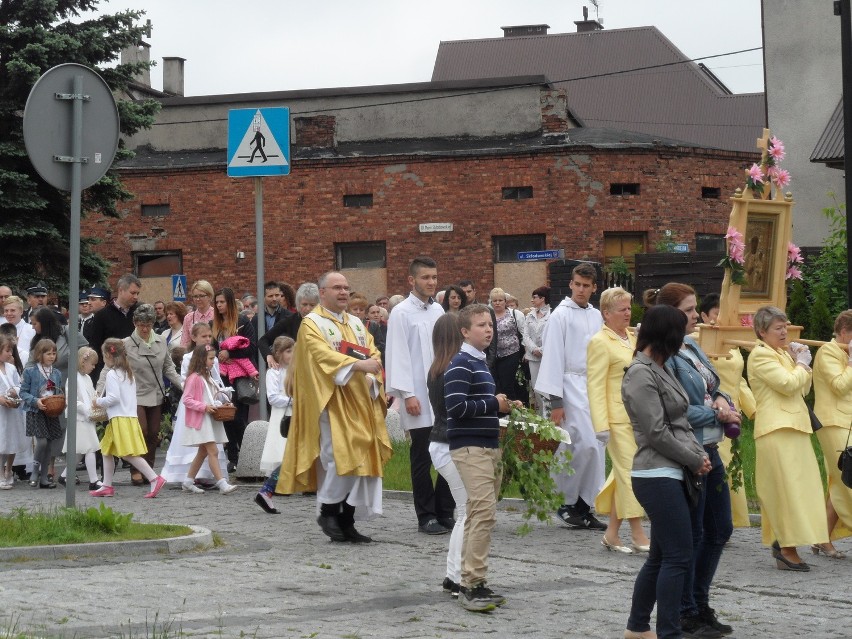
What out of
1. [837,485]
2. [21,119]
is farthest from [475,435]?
[21,119]

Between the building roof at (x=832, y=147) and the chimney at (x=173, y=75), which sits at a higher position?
the chimney at (x=173, y=75)

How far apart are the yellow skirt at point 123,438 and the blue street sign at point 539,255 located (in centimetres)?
2272

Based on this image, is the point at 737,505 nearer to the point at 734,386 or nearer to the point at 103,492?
the point at 734,386

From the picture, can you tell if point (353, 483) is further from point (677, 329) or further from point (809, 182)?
point (809, 182)

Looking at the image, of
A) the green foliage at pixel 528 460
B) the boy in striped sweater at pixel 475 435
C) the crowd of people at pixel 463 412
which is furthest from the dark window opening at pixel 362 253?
the boy in striped sweater at pixel 475 435

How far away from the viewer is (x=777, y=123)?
43.1m

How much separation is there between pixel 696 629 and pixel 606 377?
11.0 ft

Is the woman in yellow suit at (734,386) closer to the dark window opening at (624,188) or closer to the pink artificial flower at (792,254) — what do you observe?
the pink artificial flower at (792,254)

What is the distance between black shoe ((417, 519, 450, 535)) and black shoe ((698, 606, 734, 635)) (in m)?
3.83

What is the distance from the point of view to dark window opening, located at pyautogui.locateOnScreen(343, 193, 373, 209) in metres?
40.3

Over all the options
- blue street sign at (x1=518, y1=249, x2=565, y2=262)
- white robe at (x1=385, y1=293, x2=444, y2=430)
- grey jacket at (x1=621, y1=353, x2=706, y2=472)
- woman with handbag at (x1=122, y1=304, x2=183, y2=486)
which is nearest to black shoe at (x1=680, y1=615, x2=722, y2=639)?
grey jacket at (x1=621, y1=353, x2=706, y2=472)

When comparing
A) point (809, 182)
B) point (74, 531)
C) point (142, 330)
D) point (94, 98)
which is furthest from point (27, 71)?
point (809, 182)

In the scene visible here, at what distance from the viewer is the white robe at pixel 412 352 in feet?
38.2

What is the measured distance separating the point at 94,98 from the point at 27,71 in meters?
18.7
